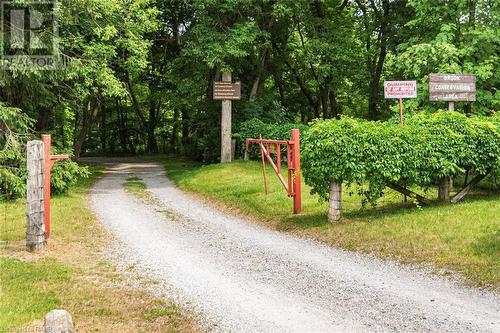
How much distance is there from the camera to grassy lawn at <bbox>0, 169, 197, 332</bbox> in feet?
18.1

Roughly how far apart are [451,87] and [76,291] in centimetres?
919

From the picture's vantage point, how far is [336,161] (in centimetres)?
962

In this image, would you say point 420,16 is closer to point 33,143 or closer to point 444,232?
point 444,232

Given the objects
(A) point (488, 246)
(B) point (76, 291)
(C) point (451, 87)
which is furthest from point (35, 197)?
(C) point (451, 87)

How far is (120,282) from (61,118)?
50.7ft

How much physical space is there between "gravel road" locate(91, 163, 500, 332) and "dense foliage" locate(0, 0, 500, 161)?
7.14 meters

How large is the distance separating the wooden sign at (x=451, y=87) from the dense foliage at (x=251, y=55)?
3.04 metres

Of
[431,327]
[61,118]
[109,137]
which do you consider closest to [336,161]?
[431,327]

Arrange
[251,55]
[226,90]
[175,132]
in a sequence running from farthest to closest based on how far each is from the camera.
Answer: [175,132] → [251,55] → [226,90]

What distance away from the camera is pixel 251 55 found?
2439 cm

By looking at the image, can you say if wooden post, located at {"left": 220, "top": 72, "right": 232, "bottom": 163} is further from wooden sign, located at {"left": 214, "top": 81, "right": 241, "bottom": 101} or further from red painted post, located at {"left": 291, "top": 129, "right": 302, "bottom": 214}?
red painted post, located at {"left": 291, "top": 129, "right": 302, "bottom": 214}

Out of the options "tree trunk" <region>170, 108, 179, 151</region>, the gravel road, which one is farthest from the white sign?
"tree trunk" <region>170, 108, 179, 151</region>

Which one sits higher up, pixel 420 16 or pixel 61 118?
pixel 420 16

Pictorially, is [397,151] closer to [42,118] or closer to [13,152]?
[13,152]
